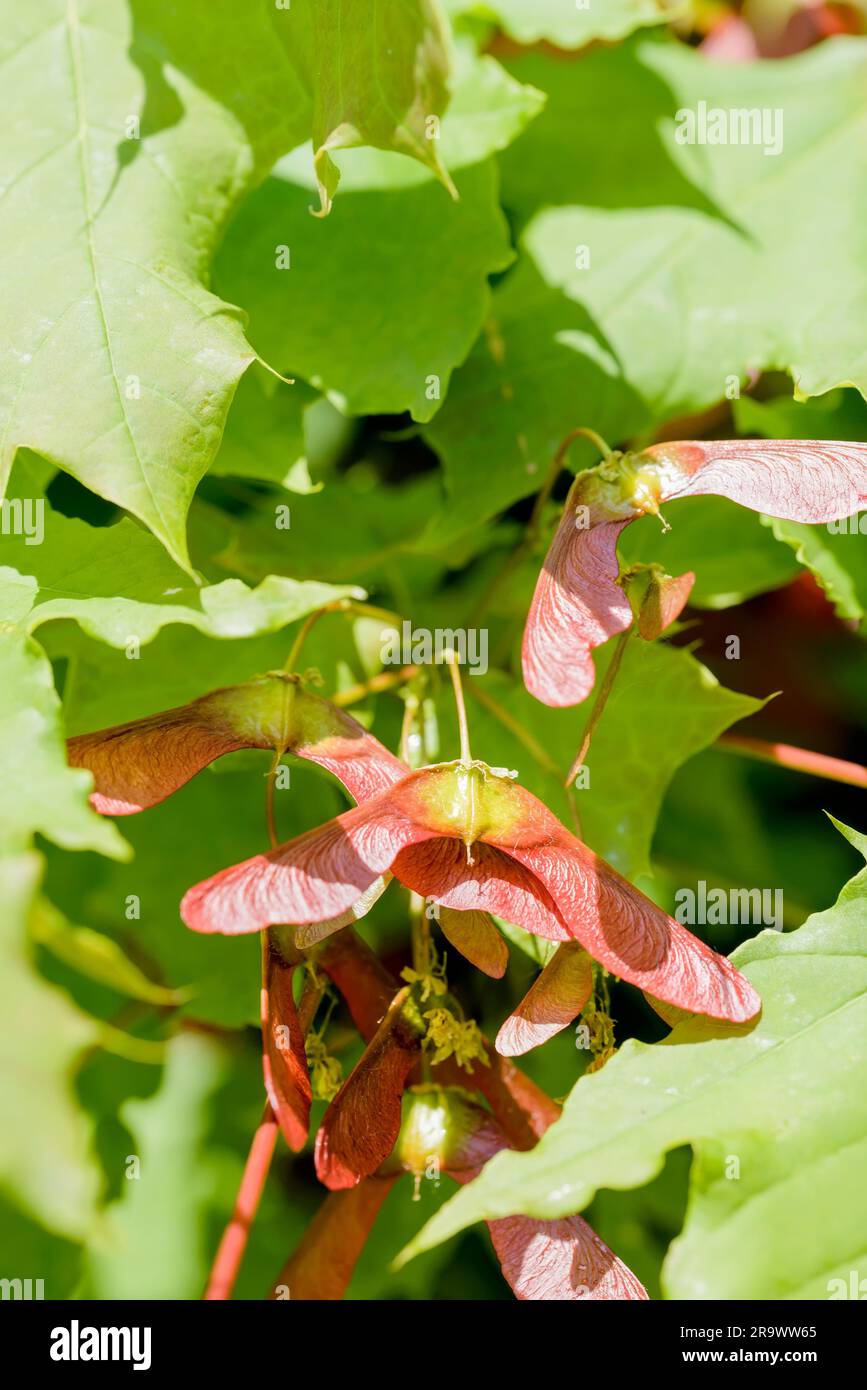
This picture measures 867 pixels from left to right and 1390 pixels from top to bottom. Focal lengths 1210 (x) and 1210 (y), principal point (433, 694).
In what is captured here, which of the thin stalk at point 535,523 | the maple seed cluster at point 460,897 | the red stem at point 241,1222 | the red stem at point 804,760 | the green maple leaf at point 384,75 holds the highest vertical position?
the green maple leaf at point 384,75

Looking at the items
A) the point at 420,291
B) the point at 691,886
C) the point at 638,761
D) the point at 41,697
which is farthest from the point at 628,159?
the point at 41,697

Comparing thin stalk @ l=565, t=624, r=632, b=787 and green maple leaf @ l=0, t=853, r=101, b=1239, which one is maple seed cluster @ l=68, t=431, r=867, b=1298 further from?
green maple leaf @ l=0, t=853, r=101, b=1239

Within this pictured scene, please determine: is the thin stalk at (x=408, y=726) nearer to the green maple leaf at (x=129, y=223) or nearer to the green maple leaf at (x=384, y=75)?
the green maple leaf at (x=129, y=223)

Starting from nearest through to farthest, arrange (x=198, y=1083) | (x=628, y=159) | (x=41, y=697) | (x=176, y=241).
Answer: (x=41, y=697), (x=176, y=241), (x=628, y=159), (x=198, y=1083)

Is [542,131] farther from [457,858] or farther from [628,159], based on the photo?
[457,858]

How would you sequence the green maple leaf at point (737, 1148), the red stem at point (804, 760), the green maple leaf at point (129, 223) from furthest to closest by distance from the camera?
the red stem at point (804, 760)
the green maple leaf at point (129, 223)
the green maple leaf at point (737, 1148)

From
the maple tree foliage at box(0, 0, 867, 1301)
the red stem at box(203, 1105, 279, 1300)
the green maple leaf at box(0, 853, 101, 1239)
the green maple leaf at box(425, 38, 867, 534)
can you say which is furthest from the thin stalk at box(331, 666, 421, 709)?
the green maple leaf at box(0, 853, 101, 1239)

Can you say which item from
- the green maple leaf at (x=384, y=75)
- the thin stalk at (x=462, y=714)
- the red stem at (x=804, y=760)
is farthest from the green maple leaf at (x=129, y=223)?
the red stem at (x=804, y=760)
